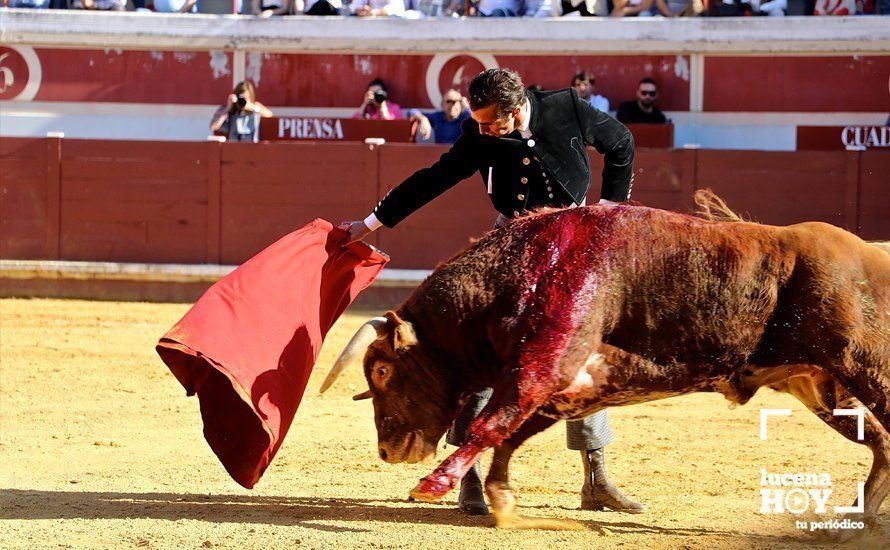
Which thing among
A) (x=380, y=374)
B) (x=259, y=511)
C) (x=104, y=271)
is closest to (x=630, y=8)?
(x=104, y=271)

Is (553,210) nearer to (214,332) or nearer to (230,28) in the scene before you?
(214,332)

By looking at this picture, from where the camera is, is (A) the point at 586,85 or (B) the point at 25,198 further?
(B) the point at 25,198

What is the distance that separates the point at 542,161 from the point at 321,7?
716cm

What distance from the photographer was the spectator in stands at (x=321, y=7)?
10.7m

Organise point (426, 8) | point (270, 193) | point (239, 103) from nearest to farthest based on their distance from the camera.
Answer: point (270, 193), point (239, 103), point (426, 8)

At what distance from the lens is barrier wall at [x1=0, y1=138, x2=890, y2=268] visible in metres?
9.22

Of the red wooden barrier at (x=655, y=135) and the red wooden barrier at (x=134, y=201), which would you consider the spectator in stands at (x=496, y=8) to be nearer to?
the red wooden barrier at (x=655, y=135)

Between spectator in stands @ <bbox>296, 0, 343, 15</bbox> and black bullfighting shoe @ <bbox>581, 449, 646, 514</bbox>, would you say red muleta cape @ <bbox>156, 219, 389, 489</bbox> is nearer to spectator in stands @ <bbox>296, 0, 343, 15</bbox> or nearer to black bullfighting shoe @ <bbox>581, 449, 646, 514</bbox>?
black bullfighting shoe @ <bbox>581, 449, 646, 514</bbox>

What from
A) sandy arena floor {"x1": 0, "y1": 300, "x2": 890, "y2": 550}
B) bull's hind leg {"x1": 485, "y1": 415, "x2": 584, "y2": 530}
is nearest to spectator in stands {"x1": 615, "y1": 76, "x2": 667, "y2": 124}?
sandy arena floor {"x1": 0, "y1": 300, "x2": 890, "y2": 550}

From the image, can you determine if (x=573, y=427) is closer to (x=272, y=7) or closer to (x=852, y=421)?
(x=852, y=421)

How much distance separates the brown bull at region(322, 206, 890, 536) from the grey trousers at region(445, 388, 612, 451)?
0.21 meters

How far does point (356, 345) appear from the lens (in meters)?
3.71

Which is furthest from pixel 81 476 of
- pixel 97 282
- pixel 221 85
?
pixel 221 85

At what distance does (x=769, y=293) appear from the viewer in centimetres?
359
